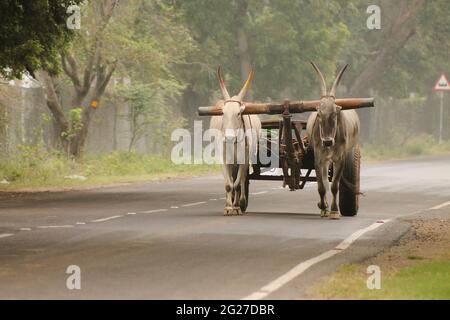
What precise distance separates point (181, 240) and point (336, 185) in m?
4.93

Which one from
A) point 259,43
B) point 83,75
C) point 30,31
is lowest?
point 83,75

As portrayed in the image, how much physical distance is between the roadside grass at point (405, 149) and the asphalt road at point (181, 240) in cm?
2164

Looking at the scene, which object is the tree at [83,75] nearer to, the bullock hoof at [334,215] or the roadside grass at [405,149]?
the roadside grass at [405,149]

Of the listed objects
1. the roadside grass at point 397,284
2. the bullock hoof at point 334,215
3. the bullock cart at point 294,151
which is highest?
the bullock cart at point 294,151

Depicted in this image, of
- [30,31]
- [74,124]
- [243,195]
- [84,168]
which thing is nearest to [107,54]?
[74,124]

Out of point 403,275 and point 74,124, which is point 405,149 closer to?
point 74,124

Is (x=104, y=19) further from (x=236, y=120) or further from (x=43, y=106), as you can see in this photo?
(x=236, y=120)

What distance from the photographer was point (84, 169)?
3441 centimetres

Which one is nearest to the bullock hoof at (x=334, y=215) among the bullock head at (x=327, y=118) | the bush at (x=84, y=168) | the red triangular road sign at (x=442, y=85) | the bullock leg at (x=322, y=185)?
the bullock leg at (x=322, y=185)

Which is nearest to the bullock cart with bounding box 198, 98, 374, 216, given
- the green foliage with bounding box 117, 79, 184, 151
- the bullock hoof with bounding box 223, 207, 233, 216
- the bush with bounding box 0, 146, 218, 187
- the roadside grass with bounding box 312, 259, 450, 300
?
the bullock hoof with bounding box 223, 207, 233, 216

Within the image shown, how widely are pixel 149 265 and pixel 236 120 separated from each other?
690cm

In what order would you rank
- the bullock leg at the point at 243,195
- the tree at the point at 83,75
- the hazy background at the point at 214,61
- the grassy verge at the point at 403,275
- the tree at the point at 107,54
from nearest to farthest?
the grassy verge at the point at 403,275, the bullock leg at the point at 243,195, the tree at the point at 83,75, the tree at the point at 107,54, the hazy background at the point at 214,61

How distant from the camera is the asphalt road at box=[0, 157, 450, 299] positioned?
12.3m

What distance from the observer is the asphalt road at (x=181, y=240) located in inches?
486
